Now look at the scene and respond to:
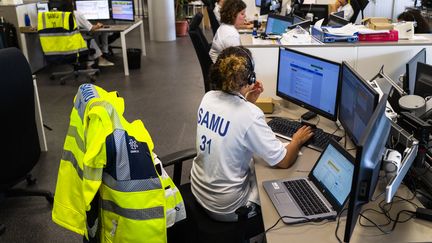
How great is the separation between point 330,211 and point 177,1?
8.39 meters

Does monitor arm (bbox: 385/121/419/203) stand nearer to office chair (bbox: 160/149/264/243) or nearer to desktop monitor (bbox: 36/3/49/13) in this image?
office chair (bbox: 160/149/264/243)

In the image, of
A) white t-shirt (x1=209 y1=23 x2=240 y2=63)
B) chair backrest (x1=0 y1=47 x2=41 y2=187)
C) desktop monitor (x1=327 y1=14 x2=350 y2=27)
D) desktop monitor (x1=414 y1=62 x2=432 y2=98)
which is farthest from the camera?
white t-shirt (x1=209 y1=23 x2=240 y2=63)

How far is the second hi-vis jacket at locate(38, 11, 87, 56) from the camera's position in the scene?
5297 mm

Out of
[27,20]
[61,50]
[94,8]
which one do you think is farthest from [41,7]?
[61,50]

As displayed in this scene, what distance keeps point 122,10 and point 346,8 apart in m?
3.33

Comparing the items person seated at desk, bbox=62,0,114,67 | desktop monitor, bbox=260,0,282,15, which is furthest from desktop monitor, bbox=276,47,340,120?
person seated at desk, bbox=62,0,114,67

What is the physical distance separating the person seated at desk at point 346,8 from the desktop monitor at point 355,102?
385cm

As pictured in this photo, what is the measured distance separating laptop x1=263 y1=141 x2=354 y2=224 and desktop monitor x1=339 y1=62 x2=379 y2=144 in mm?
163

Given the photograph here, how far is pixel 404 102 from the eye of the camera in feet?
5.97

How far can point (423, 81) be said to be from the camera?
2.09 metres

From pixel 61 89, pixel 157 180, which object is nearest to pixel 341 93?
pixel 157 180

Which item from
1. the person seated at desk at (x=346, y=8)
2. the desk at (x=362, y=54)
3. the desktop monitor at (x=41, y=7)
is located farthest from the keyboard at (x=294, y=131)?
the desktop monitor at (x=41, y=7)

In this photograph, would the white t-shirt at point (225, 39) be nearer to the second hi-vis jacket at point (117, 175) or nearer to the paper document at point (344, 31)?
the paper document at point (344, 31)

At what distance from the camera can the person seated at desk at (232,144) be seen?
178cm
